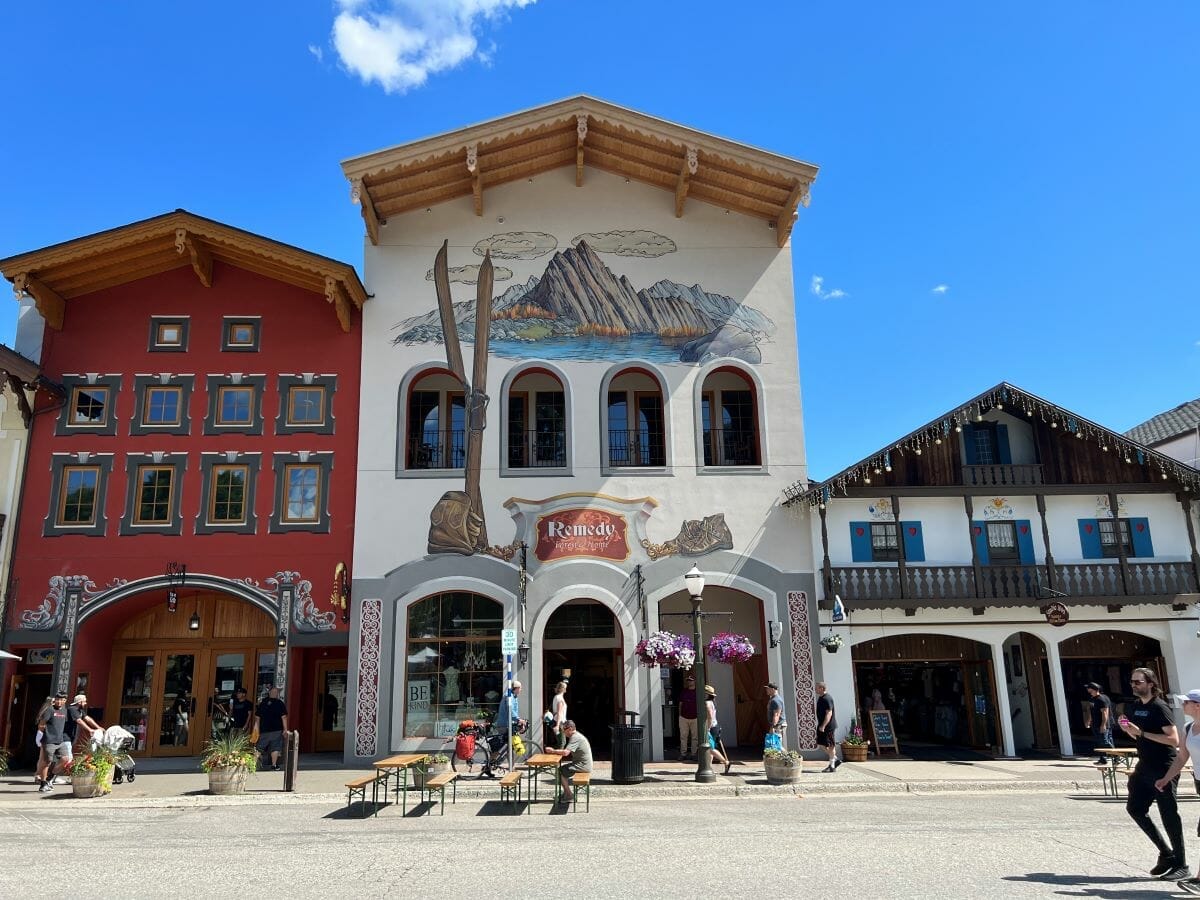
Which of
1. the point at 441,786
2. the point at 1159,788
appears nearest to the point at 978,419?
the point at 1159,788

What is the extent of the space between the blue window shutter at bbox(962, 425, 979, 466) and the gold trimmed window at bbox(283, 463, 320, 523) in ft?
46.8

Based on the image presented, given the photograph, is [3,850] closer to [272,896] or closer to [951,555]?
[272,896]

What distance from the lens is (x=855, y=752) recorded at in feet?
57.9

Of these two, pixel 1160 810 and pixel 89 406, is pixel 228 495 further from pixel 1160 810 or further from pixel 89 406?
pixel 1160 810

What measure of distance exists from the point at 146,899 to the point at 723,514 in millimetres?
13476

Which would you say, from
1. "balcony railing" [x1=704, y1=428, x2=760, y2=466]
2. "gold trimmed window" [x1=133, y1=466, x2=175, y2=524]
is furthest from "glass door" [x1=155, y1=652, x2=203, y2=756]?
"balcony railing" [x1=704, y1=428, x2=760, y2=466]

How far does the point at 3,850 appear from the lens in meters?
9.79

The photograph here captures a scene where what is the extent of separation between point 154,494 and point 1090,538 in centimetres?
2022

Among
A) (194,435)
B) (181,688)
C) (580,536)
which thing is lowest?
(181,688)

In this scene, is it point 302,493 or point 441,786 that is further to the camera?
point 302,493

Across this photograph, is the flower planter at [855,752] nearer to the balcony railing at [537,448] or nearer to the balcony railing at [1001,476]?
the balcony railing at [1001,476]

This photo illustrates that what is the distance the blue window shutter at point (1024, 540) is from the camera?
19.0 meters

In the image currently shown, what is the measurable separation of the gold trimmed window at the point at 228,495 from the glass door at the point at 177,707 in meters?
3.46

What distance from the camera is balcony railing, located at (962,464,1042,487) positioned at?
63.2 ft
